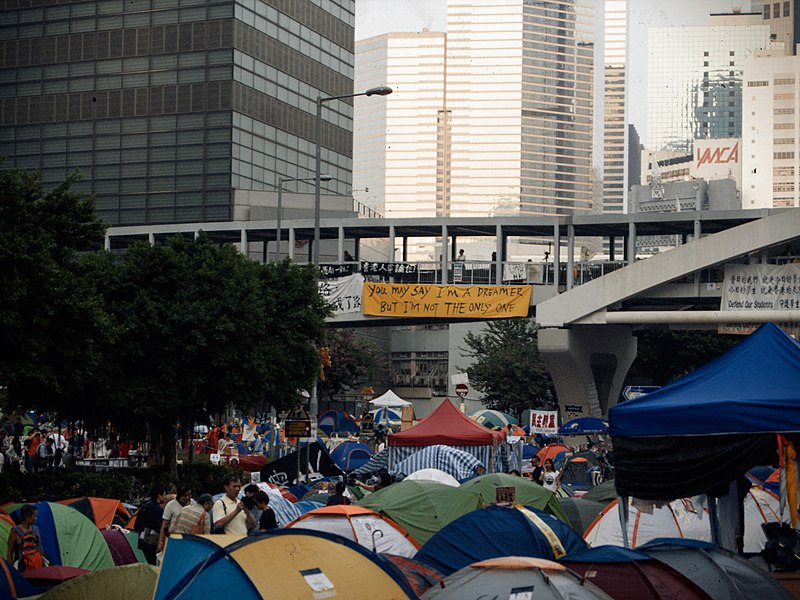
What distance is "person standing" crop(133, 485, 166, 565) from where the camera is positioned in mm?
15195

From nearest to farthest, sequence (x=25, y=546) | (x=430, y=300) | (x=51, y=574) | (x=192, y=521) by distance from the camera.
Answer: (x=51, y=574) → (x=25, y=546) → (x=192, y=521) → (x=430, y=300)

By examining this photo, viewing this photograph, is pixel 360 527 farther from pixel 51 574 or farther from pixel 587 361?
pixel 587 361

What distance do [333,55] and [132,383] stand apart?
55024mm

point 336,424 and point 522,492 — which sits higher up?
point 522,492

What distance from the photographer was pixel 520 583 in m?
9.41

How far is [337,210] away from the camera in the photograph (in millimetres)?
74750

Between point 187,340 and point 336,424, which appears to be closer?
point 187,340

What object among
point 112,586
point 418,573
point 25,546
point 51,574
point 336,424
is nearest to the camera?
point 112,586

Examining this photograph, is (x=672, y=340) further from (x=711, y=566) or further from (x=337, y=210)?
(x=711, y=566)

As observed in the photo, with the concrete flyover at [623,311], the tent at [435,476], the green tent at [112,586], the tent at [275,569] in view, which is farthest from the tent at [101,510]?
the concrete flyover at [623,311]

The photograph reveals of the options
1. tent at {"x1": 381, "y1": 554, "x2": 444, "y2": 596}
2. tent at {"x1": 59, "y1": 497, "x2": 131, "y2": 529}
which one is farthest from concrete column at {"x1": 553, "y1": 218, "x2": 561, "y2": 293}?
tent at {"x1": 381, "y1": 554, "x2": 444, "y2": 596}

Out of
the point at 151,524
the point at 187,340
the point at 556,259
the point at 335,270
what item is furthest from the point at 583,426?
the point at 151,524

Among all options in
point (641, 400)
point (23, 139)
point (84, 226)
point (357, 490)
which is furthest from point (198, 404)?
point (23, 139)

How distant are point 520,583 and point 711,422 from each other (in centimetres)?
302
